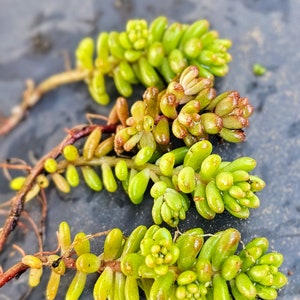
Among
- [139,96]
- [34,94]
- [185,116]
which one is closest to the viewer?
[185,116]

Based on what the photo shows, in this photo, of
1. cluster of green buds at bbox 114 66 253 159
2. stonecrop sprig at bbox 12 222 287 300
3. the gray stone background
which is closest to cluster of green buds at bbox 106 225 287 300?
stonecrop sprig at bbox 12 222 287 300

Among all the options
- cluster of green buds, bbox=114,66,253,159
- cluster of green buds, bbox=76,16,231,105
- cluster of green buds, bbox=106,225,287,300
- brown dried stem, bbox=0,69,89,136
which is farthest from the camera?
brown dried stem, bbox=0,69,89,136

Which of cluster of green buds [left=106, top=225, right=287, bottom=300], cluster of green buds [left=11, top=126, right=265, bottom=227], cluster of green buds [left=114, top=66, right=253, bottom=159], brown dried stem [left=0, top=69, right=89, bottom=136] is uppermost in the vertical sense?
brown dried stem [left=0, top=69, right=89, bottom=136]

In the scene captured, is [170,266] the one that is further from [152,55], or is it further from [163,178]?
[152,55]

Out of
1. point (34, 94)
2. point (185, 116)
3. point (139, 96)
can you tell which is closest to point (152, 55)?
point (139, 96)

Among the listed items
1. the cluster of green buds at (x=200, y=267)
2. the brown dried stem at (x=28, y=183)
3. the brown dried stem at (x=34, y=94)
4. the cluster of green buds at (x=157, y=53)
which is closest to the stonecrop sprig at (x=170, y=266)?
the cluster of green buds at (x=200, y=267)

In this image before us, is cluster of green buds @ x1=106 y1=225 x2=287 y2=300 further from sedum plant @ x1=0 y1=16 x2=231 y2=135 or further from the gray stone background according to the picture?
sedum plant @ x1=0 y1=16 x2=231 y2=135

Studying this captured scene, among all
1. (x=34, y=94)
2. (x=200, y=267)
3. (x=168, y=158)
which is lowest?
(x=200, y=267)
